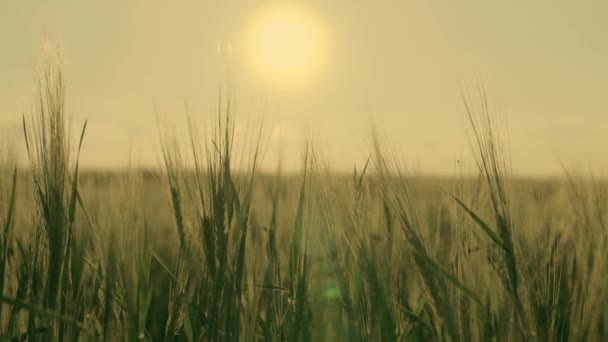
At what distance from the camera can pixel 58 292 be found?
46.7 inches

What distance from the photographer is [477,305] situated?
1240 millimetres

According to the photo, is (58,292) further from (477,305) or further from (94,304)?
(477,305)

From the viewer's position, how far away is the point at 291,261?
130 centimetres

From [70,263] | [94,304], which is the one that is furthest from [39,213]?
[94,304]

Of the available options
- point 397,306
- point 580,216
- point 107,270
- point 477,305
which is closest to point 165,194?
point 107,270

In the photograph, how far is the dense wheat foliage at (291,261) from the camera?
1174 mm

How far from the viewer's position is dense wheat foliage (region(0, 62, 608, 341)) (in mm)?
1174

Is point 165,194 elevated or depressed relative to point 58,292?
elevated

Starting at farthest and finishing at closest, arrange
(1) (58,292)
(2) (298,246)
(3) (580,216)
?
(3) (580,216)
(2) (298,246)
(1) (58,292)

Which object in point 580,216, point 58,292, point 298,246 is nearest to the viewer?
point 58,292

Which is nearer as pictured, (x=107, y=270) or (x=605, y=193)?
(x=107, y=270)

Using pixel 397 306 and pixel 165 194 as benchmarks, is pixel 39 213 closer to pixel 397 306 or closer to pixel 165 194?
pixel 165 194

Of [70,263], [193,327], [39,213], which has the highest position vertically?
[39,213]

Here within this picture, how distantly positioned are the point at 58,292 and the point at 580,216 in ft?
4.18
